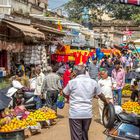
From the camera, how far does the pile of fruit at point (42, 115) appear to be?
1194 cm

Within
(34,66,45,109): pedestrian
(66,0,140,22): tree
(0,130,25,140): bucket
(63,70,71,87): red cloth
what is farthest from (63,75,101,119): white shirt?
(66,0,140,22): tree

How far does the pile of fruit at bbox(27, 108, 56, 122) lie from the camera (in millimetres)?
11938

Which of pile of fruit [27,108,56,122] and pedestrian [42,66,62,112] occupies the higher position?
pedestrian [42,66,62,112]

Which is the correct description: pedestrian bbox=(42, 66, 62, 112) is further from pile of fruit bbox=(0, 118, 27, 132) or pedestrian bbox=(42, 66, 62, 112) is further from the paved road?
pile of fruit bbox=(0, 118, 27, 132)

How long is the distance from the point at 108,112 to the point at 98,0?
56.8m

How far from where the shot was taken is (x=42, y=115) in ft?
39.8

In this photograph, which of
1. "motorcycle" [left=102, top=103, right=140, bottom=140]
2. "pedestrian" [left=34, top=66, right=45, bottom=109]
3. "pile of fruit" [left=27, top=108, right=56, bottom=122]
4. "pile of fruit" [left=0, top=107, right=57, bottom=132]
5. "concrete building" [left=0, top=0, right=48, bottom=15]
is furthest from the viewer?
"concrete building" [left=0, top=0, right=48, bottom=15]

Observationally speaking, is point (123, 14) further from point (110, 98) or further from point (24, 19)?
point (110, 98)

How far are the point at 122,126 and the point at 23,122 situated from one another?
4358 mm

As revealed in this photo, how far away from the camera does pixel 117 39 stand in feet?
154

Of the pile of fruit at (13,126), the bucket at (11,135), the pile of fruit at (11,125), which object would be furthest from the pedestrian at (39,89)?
the bucket at (11,135)

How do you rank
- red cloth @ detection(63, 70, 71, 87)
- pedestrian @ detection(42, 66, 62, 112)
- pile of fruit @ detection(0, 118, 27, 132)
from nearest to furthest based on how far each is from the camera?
pile of fruit @ detection(0, 118, 27, 132)
pedestrian @ detection(42, 66, 62, 112)
red cloth @ detection(63, 70, 71, 87)

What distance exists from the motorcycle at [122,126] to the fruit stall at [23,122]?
300 centimetres

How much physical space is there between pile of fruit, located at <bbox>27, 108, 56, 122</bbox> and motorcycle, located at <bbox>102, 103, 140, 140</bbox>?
4.99 m
